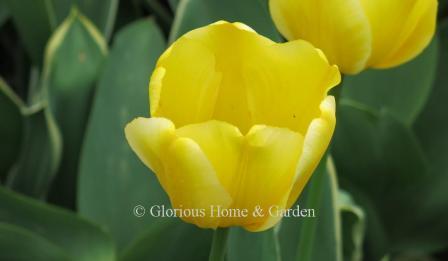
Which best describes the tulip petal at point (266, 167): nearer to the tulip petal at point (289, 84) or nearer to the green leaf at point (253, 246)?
the tulip petal at point (289, 84)

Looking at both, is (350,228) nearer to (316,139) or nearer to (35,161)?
(35,161)

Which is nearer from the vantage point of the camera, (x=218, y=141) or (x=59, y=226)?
(x=218, y=141)

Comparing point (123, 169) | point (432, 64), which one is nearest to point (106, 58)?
point (123, 169)

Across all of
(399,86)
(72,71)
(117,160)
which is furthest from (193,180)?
(399,86)

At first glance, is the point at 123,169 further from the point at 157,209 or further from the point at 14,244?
the point at 14,244

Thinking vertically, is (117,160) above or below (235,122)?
below

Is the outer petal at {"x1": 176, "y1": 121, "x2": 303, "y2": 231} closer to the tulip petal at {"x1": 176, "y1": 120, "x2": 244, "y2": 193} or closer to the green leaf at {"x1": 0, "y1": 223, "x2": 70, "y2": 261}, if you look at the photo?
the tulip petal at {"x1": 176, "y1": 120, "x2": 244, "y2": 193}

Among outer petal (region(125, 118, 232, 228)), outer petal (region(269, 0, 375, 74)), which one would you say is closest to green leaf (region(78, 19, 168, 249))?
outer petal (region(269, 0, 375, 74))
